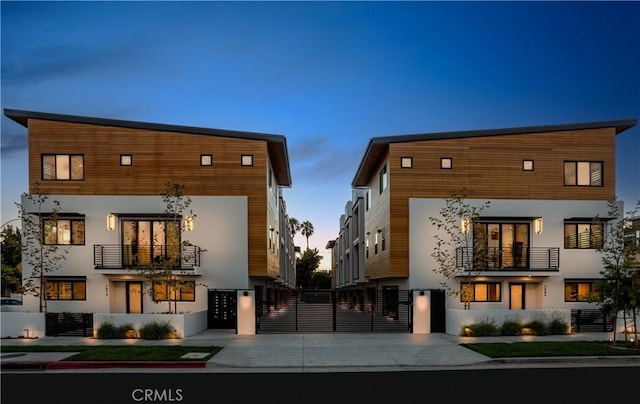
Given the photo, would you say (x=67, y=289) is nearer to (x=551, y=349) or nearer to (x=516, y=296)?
(x=551, y=349)

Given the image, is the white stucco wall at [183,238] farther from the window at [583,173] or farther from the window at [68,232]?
the window at [583,173]

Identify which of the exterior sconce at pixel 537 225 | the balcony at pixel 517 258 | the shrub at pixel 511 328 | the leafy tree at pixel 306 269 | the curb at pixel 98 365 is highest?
the exterior sconce at pixel 537 225

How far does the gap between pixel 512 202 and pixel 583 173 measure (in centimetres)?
415

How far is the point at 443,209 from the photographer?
78.8 ft

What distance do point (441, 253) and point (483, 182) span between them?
421 centimetres

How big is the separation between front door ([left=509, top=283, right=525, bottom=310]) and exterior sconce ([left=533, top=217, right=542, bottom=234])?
299 centimetres

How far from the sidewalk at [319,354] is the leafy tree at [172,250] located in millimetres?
3030

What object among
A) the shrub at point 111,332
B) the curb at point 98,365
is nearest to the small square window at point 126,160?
the shrub at point 111,332

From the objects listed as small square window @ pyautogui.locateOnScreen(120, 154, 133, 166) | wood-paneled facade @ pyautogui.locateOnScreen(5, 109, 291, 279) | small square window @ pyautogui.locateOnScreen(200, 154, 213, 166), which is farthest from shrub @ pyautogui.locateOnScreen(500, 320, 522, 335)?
small square window @ pyautogui.locateOnScreen(120, 154, 133, 166)

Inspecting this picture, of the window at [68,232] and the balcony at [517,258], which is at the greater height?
the window at [68,232]

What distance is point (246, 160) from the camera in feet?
79.8

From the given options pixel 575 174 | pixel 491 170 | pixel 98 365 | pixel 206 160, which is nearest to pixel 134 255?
pixel 206 160

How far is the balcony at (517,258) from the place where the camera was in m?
23.6

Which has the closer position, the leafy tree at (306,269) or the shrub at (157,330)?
the shrub at (157,330)
